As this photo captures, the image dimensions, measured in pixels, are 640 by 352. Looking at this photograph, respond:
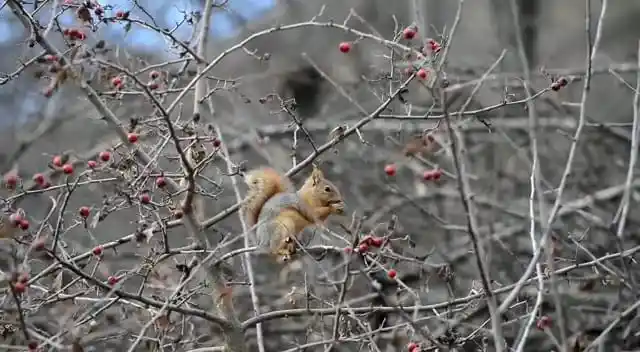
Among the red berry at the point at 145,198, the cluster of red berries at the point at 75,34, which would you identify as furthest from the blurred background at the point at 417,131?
the red berry at the point at 145,198

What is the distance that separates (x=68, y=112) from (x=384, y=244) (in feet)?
12.9

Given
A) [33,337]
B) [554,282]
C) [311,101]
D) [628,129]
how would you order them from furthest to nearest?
[311,101] → [628,129] → [33,337] → [554,282]

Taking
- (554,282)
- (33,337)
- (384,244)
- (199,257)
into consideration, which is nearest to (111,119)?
(199,257)

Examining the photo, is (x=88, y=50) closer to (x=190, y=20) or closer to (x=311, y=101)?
(x=190, y=20)

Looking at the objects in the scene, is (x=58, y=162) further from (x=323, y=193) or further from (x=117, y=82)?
(x=323, y=193)

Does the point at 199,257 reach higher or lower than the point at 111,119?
lower

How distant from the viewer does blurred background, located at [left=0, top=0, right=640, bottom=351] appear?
138 inches

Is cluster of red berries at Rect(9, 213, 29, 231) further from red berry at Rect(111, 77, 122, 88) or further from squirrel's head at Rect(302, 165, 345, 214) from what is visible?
squirrel's head at Rect(302, 165, 345, 214)

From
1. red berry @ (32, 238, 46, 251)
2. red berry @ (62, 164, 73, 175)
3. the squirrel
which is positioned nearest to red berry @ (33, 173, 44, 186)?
red berry @ (62, 164, 73, 175)

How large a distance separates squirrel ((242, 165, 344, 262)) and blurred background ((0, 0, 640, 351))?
0.13 metres

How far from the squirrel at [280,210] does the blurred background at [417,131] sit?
126 millimetres

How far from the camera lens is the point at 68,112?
18.7 feet

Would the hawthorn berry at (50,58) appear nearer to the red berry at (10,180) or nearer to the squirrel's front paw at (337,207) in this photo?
the red berry at (10,180)

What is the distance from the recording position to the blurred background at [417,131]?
3500mm
